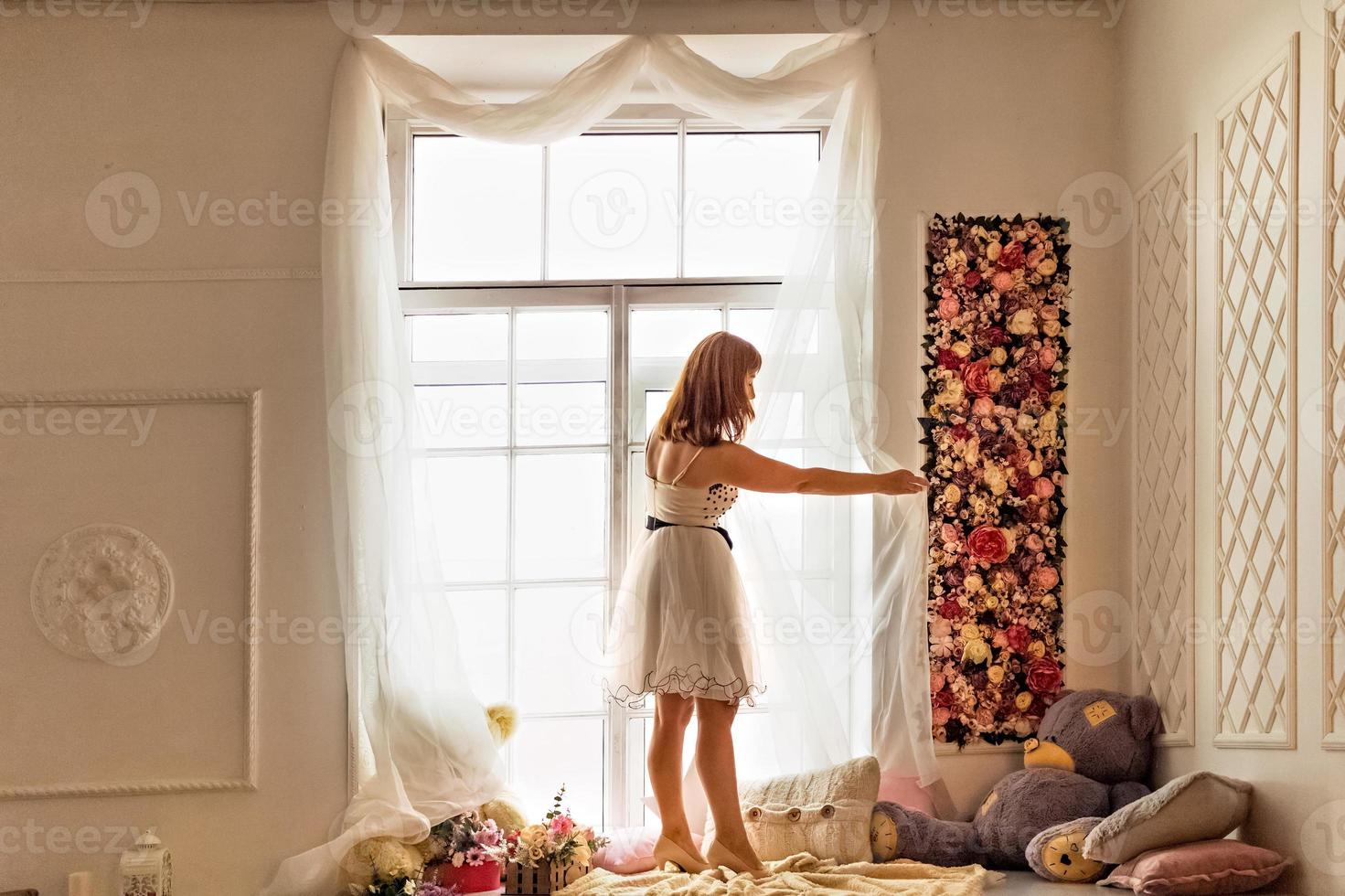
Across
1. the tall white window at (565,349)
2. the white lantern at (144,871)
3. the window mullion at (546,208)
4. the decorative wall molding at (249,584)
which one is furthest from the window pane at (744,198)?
the white lantern at (144,871)

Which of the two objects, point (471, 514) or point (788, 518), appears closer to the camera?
point (788, 518)

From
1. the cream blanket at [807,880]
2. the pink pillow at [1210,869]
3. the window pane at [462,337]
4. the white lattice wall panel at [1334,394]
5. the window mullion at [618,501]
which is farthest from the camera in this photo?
the window pane at [462,337]

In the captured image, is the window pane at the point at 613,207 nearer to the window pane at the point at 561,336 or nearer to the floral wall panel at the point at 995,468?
the window pane at the point at 561,336

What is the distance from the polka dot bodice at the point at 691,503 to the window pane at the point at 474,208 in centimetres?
102

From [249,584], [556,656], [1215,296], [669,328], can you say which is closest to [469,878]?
[556,656]

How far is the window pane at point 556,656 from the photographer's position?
3525 mm

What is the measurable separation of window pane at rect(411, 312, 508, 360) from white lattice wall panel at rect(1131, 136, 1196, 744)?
1.99m

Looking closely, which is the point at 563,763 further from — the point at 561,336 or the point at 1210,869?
the point at 1210,869

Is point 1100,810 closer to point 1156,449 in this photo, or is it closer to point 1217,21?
point 1156,449

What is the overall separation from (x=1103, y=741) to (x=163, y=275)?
10.1ft

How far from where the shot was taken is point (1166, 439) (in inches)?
121

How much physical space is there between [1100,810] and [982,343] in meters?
1.38

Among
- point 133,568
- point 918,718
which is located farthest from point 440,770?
point 918,718

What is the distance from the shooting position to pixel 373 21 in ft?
11.1
